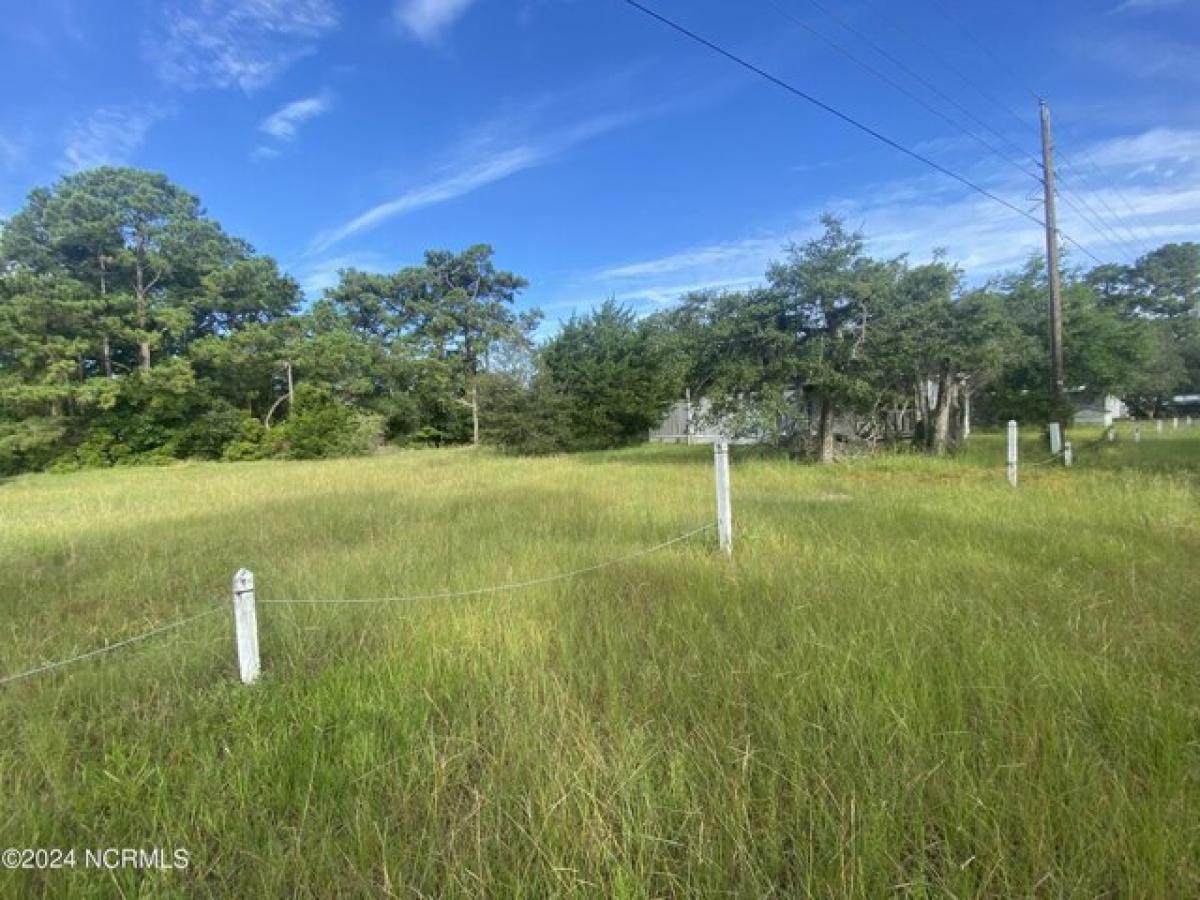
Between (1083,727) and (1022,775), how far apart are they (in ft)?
1.66

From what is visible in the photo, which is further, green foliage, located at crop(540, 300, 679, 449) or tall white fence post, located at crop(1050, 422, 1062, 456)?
green foliage, located at crop(540, 300, 679, 449)

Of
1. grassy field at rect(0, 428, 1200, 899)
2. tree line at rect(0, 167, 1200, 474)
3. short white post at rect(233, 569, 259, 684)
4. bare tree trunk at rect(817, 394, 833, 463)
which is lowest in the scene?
grassy field at rect(0, 428, 1200, 899)

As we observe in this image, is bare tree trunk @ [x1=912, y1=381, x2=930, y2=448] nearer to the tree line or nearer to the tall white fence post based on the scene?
the tree line

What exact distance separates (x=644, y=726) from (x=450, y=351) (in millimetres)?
38303

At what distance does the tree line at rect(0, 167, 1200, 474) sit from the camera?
13430 mm

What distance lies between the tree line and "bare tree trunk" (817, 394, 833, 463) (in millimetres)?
54

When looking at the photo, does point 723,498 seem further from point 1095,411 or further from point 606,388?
point 1095,411

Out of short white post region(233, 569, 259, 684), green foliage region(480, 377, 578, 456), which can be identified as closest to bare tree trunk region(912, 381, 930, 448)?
green foliage region(480, 377, 578, 456)

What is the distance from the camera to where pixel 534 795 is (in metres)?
1.97

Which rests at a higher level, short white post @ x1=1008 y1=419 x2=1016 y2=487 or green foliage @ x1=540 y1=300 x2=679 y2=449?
green foliage @ x1=540 y1=300 x2=679 y2=449

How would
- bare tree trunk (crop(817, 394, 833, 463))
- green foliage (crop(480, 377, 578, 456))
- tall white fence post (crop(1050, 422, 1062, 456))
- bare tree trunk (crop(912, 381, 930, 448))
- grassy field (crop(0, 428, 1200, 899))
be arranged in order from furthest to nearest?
green foliage (crop(480, 377, 578, 456)) → bare tree trunk (crop(912, 381, 930, 448)) → bare tree trunk (crop(817, 394, 833, 463)) → tall white fence post (crop(1050, 422, 1062, 456)) → grassy field (crop(0, 428, 1200, 899))

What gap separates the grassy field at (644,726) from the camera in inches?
66.2

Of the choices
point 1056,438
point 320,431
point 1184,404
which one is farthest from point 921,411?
point 1184,404

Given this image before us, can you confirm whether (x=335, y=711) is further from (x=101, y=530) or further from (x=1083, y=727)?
(x=101, y=530)
